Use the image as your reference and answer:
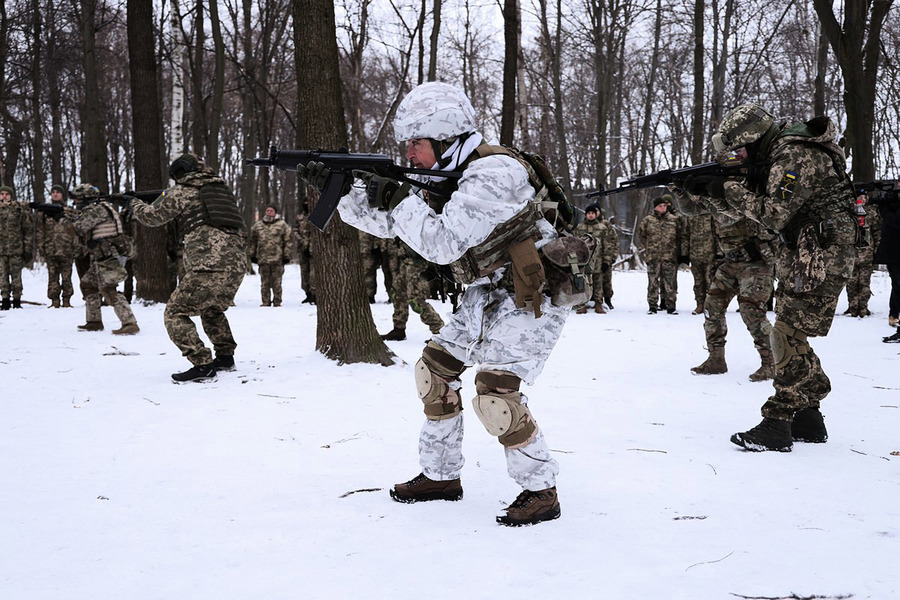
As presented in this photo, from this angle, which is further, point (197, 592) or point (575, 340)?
point (575, 340)

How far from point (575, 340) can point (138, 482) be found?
6.26m

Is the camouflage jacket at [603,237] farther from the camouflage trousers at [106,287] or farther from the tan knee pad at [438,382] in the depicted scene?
the tan knee pad at [438,382]

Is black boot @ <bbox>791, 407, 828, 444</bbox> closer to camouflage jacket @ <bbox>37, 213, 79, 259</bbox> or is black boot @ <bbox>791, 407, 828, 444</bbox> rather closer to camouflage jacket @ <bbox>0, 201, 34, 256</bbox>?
camouflage jacket @ <bbox>37, 213, 79, 259</bbox>

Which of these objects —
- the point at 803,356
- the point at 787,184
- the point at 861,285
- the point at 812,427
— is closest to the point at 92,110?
the point at 861,285

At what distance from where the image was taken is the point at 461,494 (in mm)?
3369

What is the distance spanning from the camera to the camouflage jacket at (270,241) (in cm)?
1327

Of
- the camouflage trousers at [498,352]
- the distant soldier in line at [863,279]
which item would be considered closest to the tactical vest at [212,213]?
the camouflage trousers at [498,352]

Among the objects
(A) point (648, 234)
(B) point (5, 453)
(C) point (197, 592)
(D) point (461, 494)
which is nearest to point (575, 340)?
(A) point (648, 234)

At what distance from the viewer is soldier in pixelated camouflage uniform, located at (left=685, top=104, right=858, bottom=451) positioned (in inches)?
164

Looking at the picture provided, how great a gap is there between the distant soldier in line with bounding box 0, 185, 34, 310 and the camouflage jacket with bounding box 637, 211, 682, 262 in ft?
36.1

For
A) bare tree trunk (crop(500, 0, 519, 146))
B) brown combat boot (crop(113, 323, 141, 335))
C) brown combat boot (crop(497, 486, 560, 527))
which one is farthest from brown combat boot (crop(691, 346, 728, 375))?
bare tree trunk (crop(500, 0, 519, 146))

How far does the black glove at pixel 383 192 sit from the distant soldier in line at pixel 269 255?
10.3 meters

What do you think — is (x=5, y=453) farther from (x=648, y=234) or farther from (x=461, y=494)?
(x=648, y=234)

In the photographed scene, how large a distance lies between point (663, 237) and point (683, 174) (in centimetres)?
775
